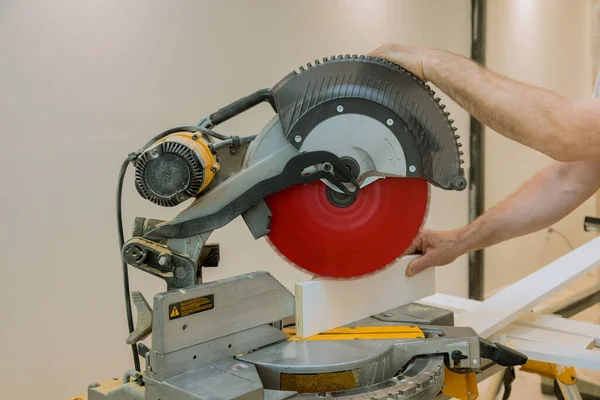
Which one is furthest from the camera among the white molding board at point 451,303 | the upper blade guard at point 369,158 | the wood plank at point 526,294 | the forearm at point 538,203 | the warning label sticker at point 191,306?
the white molding board at point 451,303

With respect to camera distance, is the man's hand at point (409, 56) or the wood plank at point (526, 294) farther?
the wood plank at point (526, 294)

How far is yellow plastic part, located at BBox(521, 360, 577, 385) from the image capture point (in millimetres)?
1575

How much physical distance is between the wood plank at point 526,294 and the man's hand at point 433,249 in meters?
0.17

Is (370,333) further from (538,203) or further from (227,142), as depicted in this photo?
(538,203)

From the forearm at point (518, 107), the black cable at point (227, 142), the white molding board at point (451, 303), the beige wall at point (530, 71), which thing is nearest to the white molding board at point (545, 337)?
the white molding board at point (451, 303)

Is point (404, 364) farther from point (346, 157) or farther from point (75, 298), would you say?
point (75, 298)

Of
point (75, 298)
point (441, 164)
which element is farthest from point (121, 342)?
point (441, 164)

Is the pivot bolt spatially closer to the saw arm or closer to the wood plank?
the saw arm

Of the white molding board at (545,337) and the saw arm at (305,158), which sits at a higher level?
the saw arm at (305,158)

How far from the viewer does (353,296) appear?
3.60 feet

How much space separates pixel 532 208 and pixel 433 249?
468 millimetres

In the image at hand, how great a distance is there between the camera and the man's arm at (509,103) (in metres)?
1.06

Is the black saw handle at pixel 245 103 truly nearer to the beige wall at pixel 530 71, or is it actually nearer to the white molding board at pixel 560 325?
the white molding board at pixel 560 325

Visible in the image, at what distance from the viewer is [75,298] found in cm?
188
